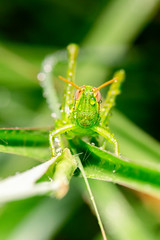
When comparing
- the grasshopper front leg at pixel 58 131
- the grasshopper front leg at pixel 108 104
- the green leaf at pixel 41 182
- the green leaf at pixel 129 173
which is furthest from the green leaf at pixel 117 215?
the green leaf at pixel 41 182

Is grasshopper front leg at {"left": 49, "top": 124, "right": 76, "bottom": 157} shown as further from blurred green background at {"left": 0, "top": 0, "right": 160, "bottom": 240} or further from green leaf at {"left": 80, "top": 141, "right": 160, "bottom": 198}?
blurred green background at {"left": 0, "top": 0, "right": 160, "bottom": 240}

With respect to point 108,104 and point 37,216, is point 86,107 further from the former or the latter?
point 37,216

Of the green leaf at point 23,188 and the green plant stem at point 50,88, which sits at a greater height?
the green plant stem at point 50,88

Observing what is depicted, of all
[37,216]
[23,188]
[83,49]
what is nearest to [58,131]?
[23,188]

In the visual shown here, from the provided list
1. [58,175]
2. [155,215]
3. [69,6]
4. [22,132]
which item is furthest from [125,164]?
[69,6]

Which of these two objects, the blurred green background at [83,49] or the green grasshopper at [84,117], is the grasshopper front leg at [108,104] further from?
the blurred green background at [83,49]
